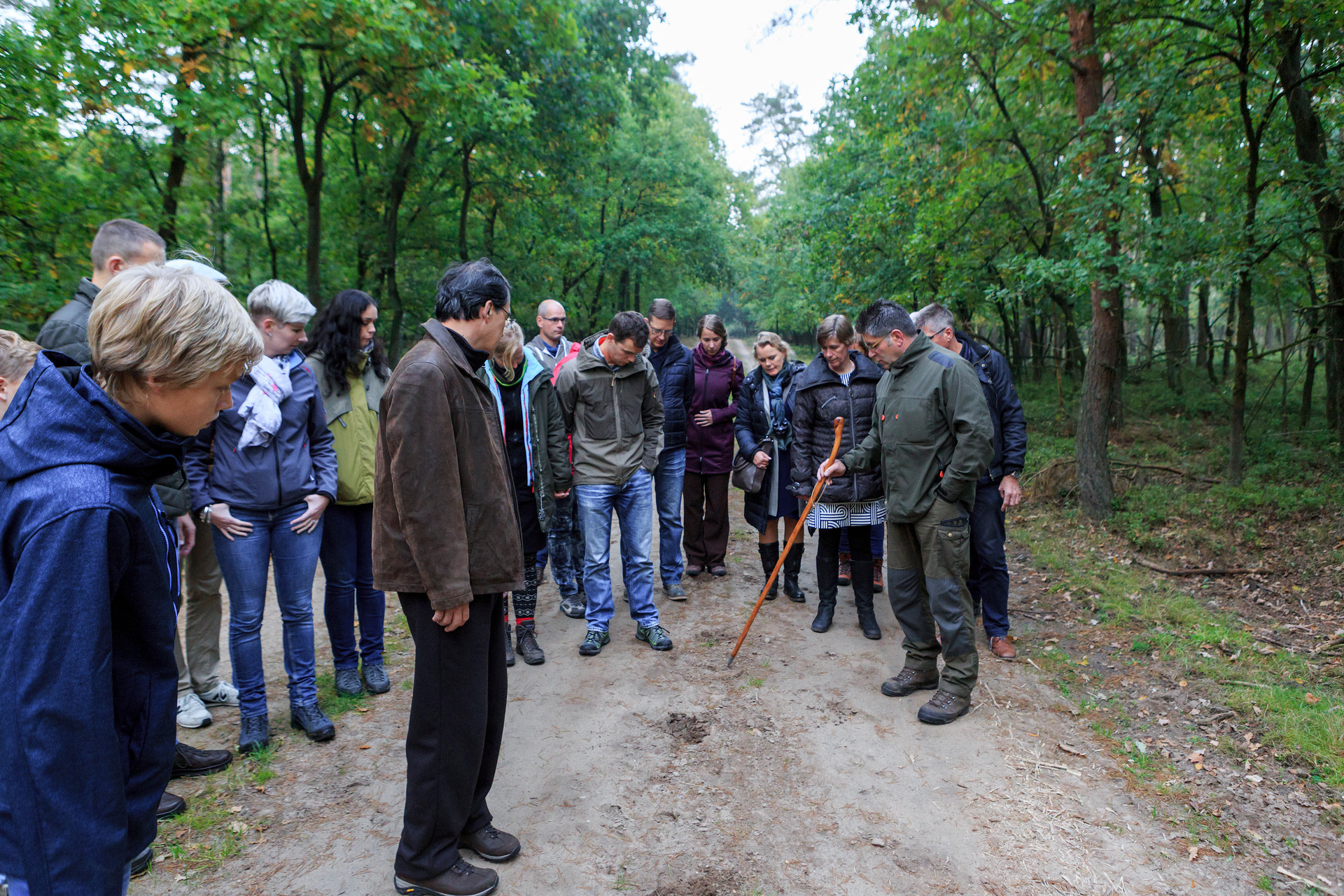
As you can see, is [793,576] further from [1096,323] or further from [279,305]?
[1096,323]

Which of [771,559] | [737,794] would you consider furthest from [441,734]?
[771,559]

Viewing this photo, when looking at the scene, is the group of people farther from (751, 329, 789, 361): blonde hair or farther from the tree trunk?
the tree trunk

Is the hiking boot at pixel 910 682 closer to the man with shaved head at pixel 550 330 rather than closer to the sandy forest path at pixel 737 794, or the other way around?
the sandy forest path at pixel 737 794

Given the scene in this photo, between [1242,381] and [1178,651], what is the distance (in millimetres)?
4851

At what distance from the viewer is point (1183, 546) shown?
23.2ft

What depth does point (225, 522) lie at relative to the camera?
3.42m

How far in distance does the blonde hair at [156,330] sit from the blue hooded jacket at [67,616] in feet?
0.22

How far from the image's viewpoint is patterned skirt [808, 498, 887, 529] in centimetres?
509

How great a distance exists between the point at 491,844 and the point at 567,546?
9.93 feet

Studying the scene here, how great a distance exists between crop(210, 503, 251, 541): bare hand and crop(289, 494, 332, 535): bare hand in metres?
0.22

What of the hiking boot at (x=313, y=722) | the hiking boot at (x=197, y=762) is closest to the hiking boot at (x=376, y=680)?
the hiking boot at (x=313, y=722)

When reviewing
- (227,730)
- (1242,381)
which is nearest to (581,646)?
(227,730)

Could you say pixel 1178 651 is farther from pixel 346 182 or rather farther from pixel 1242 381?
pixel 346 182

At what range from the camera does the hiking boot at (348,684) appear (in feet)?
13.9
